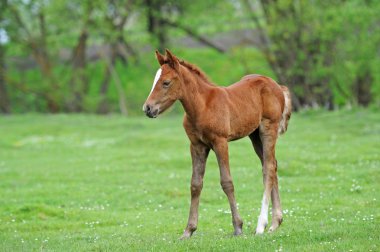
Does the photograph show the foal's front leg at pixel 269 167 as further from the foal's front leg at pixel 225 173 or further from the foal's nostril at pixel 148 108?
the foal's nostril at pixel 148 108

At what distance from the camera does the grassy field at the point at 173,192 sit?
35.8 feet

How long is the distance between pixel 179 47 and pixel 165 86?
135 ft

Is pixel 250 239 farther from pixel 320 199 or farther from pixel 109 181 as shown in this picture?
pixel 109 181

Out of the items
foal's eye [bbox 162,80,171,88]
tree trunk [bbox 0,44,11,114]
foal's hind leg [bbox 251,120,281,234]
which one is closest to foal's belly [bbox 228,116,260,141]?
foal's hind leg [bbox 251,120,281,234]

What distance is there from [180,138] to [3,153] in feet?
23.5

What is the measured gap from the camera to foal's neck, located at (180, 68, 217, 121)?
1064 cm

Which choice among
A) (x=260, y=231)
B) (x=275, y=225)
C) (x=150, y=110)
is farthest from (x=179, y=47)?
(x=150, y=110)

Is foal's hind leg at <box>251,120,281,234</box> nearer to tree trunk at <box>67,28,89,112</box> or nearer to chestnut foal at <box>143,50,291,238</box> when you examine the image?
chestnut foal at <box>143,50,291,238</box>

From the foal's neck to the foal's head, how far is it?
0.45 feet

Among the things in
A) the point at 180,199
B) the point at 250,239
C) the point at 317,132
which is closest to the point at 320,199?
the point at 180,199

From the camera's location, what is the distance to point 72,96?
48.0 meters

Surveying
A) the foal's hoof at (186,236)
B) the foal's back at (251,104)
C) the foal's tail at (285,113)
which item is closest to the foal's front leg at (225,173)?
the foal's back at (251,104)

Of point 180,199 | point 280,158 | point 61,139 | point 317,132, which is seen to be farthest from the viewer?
point 61,139

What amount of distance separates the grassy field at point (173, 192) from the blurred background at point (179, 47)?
6528mm
